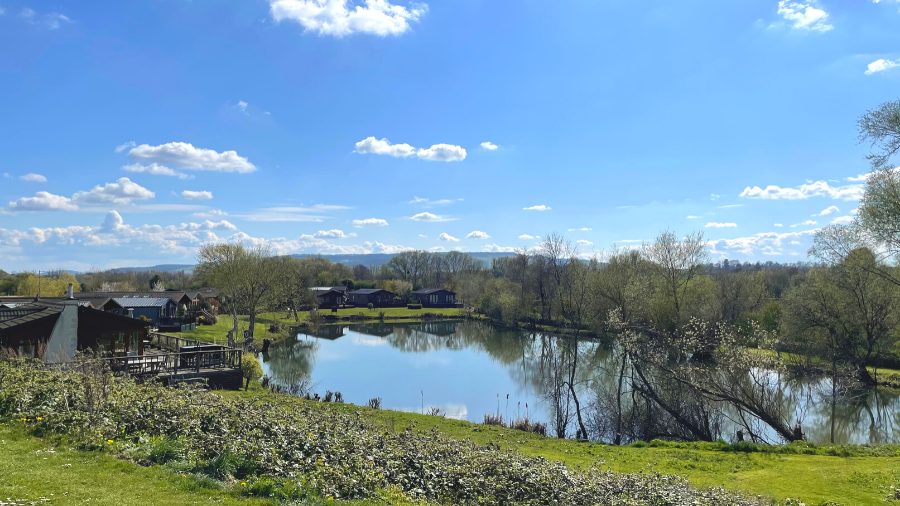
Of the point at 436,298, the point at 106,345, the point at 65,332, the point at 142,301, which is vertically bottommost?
the point at 436,298

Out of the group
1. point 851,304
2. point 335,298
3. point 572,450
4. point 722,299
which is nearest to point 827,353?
point 851,304

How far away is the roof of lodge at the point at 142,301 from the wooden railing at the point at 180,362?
28.5 metres

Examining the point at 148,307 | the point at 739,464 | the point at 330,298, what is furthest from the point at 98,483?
the point at 330,298

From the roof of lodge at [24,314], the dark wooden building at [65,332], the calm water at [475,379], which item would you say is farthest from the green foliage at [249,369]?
the roof of lodge at [24,314]

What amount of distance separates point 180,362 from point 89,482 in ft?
48.6

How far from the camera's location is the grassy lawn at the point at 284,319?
44125 mm

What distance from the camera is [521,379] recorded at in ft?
108

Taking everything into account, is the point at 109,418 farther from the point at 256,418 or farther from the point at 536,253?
the point at 536,253

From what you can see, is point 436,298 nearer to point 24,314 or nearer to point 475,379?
point 475,379

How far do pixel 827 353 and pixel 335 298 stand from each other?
70.4m

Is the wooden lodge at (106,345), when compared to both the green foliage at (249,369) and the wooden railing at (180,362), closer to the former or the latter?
the wooden railing at (180,362)

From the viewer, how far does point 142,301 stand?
45.5 metres

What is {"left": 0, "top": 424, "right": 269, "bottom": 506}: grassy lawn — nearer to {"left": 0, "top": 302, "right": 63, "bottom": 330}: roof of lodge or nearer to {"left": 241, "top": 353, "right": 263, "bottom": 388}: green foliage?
{"left": 0, "top": 302, "right": 63, "bottom": 330}: roof of lodge

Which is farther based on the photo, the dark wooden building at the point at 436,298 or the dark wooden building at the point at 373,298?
the dark wooden building at the point at 436,298
